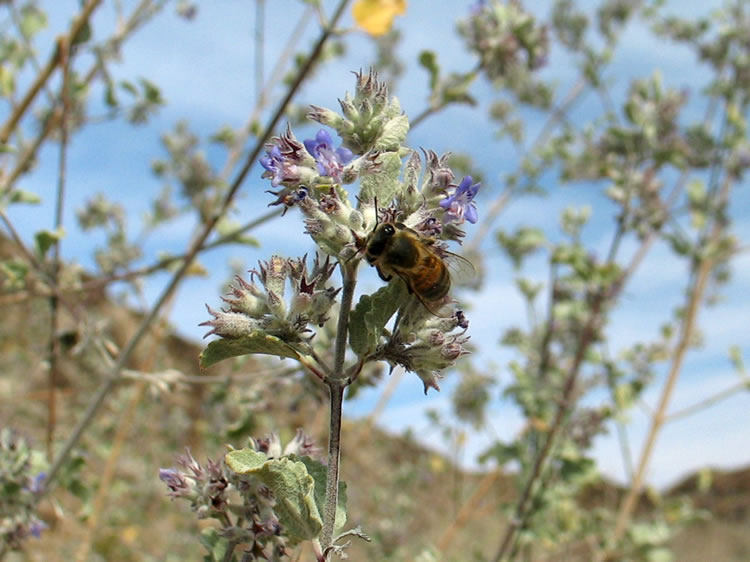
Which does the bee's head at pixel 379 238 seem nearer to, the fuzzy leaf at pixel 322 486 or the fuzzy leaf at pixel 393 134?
the fuzzy leaf at pixel 393 134

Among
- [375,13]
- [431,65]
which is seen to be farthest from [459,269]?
[431,65]

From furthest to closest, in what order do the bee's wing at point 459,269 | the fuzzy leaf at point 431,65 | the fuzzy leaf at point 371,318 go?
1. the fuzzy leaf at point 431,65
2. the bee's wing at point 459,269
3. the fuzzy leaf at point 371,318

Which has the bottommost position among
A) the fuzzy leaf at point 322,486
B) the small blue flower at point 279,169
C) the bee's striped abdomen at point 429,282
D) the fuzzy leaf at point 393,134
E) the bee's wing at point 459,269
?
the fuzzy leaf at point 322,486

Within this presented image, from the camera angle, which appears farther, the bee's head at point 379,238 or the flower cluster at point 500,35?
the flower cluster at point 500,35

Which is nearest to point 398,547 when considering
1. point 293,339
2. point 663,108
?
point 663,108

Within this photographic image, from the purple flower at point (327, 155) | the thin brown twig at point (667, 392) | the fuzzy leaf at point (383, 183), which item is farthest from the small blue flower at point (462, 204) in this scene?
the thin brown twig at point (667, 392)

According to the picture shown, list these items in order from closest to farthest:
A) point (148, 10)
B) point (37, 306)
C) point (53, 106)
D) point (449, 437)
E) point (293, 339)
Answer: point (293, 339) → point (53, 106) → point (148, 10) → point (449, 437) → point (37, 306)

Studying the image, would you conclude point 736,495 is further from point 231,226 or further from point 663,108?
point 231,226
